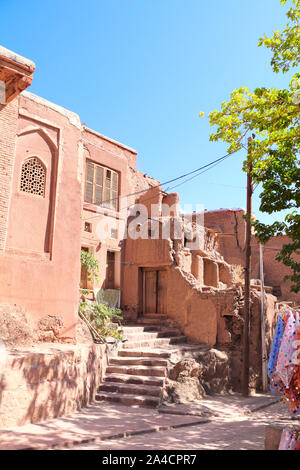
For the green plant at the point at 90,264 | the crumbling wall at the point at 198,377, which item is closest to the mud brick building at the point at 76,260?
the crumbling wall at the point at 198,377

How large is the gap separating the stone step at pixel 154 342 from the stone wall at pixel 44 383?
2.76 m

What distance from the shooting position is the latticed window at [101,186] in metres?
17.0

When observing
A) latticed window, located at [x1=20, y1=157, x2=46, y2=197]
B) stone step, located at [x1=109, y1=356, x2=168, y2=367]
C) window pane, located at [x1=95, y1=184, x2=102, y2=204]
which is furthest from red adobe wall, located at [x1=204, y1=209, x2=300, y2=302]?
latticed window, located at [x1=20, y1=157, x2=46, y2=197]

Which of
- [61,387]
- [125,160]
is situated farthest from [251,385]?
[125,160]

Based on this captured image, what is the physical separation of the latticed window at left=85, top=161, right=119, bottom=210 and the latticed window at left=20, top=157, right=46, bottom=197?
6525mm

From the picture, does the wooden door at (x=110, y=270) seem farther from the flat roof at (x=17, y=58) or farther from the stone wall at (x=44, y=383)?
the flat roof at (x=17, y=58)

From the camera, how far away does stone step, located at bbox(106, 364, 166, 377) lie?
413 inches

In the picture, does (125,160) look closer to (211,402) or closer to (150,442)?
(211,402)

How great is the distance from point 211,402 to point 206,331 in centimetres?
327

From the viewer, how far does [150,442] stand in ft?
21.0

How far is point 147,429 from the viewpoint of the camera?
7203 millimetres

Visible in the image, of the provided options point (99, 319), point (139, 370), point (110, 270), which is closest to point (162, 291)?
point (110, 270)

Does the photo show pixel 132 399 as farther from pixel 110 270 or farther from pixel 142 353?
pixel 110 270

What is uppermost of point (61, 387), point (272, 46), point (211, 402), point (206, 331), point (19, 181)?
point (272, 46)
